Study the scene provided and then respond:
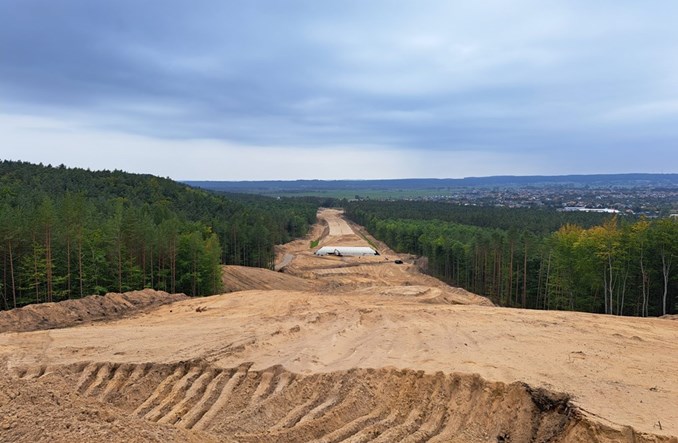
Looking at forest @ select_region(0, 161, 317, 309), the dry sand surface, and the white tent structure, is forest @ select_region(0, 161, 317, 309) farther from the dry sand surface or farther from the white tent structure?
the white tent structure

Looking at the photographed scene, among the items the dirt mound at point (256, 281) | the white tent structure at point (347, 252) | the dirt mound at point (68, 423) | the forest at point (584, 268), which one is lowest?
the white tent structure at point (347, 252)

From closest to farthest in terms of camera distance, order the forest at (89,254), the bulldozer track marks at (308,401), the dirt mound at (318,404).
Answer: the dirt mound at (318,404) → the bulldozer track marks at (308,401) → the forest at (89,254)

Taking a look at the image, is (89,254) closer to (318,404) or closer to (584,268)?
(318,404)

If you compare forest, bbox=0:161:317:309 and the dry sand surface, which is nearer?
the dry sand surface

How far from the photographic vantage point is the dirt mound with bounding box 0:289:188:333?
880 inches

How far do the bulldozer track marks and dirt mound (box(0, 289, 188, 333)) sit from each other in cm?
788

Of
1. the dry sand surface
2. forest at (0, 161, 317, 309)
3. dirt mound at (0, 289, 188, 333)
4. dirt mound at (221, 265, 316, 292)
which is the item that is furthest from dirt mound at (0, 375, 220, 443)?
dirt mound at (221, 265, 316, 292)

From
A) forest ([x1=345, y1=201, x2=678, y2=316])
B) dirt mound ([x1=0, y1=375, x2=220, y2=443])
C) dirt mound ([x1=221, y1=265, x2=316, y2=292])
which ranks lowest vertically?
dirt mound ([x1=221, y1=265, x2=316, y2=292])

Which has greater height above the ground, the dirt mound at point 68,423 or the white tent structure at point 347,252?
the dirt mound at point 68,423

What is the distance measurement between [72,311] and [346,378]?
1658 cm

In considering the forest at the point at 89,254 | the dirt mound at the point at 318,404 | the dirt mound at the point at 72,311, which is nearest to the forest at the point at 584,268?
the dirt mound at the point at 318,404

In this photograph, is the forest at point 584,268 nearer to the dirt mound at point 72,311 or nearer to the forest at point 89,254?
the forest at point 89,254

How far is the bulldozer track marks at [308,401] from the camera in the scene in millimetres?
11680

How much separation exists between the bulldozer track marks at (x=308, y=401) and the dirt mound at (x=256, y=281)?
33.3 m
